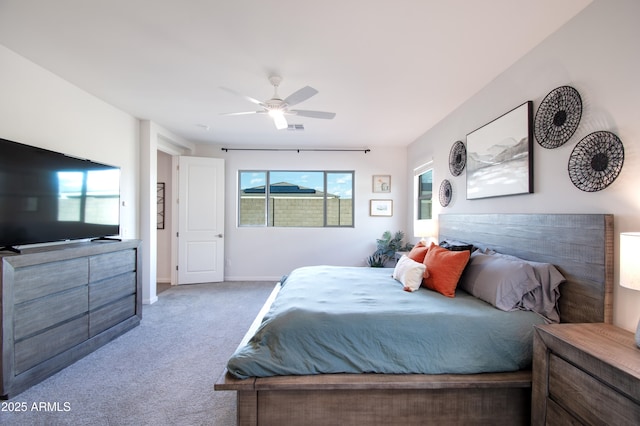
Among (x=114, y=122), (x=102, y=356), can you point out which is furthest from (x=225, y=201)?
(x=102, y=356)

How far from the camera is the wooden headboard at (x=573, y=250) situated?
1.51 m

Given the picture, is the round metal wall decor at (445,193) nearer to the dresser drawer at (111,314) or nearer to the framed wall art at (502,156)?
the framed wall art at (502,156)

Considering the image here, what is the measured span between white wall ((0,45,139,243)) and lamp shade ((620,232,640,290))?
4.14 meters

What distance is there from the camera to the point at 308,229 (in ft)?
16.7

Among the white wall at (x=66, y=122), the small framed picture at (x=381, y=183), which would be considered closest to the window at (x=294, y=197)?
the small framed picture at (x=381, y=183)

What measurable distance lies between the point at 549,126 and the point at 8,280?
3.90 m

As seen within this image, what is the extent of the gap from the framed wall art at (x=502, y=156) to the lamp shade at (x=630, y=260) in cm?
93

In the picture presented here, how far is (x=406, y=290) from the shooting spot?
2.20m

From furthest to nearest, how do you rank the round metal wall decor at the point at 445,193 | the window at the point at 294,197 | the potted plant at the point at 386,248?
1. the window at the point at 294,197
2. the potted plant at the point at 386,248
3. the round metal wall decor at the point at 445,193

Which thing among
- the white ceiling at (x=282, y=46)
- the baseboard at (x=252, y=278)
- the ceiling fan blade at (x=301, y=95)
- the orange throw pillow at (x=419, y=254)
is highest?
the white ceiling at (x=282, y=46)

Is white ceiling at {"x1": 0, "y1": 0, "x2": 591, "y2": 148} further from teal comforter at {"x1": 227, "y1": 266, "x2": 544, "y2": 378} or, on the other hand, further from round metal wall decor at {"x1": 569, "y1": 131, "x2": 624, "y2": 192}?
teal comforter at {"x1": 227, "y1": 266, "x2": 544, "y2": 378}

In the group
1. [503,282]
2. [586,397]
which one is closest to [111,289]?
[503,282]

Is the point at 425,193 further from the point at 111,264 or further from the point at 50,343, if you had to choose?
the point at 50,343

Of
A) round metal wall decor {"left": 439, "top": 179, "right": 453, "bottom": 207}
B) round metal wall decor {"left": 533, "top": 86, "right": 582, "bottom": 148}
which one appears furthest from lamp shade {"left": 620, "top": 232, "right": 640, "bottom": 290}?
round metal wall decor {"left": 439, "top": 179, "right": 453, "bottom": 207}
